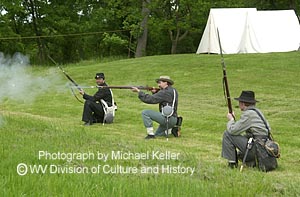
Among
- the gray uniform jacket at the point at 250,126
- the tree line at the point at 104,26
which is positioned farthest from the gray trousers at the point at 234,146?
the tree line at the point at 104,26

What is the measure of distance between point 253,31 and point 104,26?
16.4 m


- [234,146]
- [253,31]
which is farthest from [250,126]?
[253,31]

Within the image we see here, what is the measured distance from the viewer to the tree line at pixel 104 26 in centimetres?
3591

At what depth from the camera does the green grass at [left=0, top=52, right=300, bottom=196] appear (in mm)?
5523

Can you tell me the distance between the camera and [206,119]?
13289mm

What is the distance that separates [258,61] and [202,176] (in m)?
18.6

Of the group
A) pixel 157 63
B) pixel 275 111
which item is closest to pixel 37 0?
pixel 157 63

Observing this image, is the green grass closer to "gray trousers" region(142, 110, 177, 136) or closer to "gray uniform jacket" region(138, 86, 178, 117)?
"gray trousers" region(142, 110, 177, 136)

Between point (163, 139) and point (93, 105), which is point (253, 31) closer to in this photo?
point (93, 105)

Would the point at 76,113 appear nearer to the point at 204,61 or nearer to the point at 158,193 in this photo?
the point at 158,193
